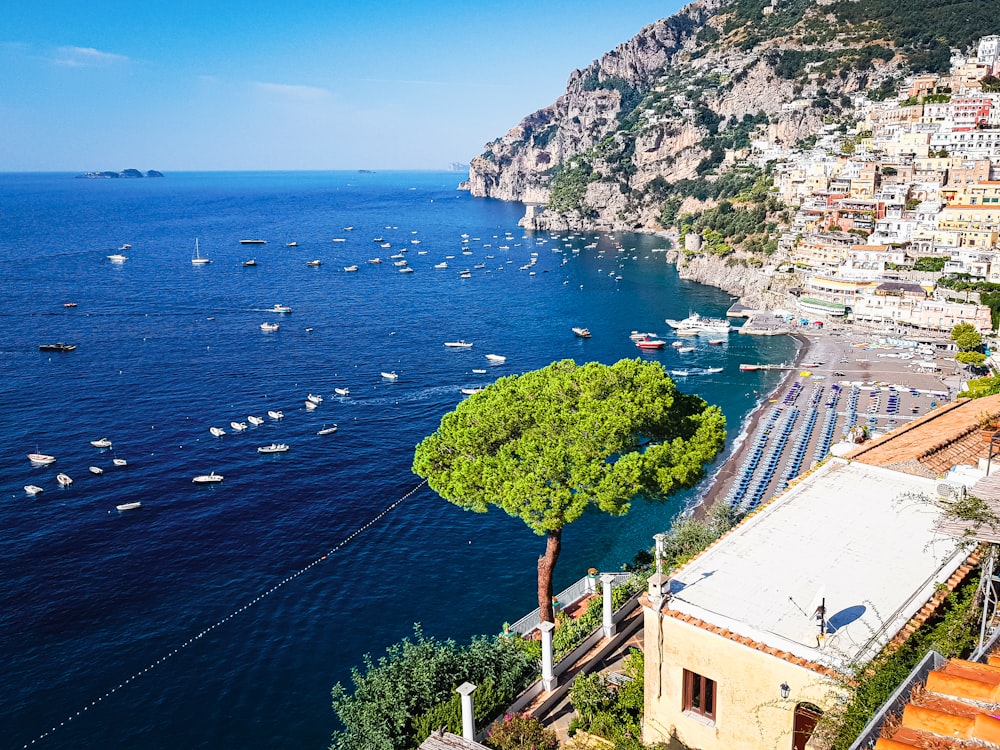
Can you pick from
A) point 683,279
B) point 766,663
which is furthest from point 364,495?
point 683,279

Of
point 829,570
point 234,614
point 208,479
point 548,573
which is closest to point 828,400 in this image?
point 548,573

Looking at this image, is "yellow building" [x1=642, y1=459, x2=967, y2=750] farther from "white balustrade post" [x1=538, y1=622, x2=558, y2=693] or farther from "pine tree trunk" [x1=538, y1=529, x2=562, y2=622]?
"pine tree trunk" [x1=538, y1=529, x2=562, y2=622]

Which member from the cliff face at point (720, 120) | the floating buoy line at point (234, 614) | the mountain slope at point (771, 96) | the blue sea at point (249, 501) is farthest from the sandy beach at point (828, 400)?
the cliff face at point (720, 120)

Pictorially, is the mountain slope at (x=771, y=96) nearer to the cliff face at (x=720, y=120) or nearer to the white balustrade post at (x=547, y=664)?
the cliff face at (x=720, y=120)

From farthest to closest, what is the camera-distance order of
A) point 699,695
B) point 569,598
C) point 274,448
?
1. point 274,448
2. point 569,598
3. point 699,695

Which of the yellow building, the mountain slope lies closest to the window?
the yellow building

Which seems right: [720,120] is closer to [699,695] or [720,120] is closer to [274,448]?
[274,448]
